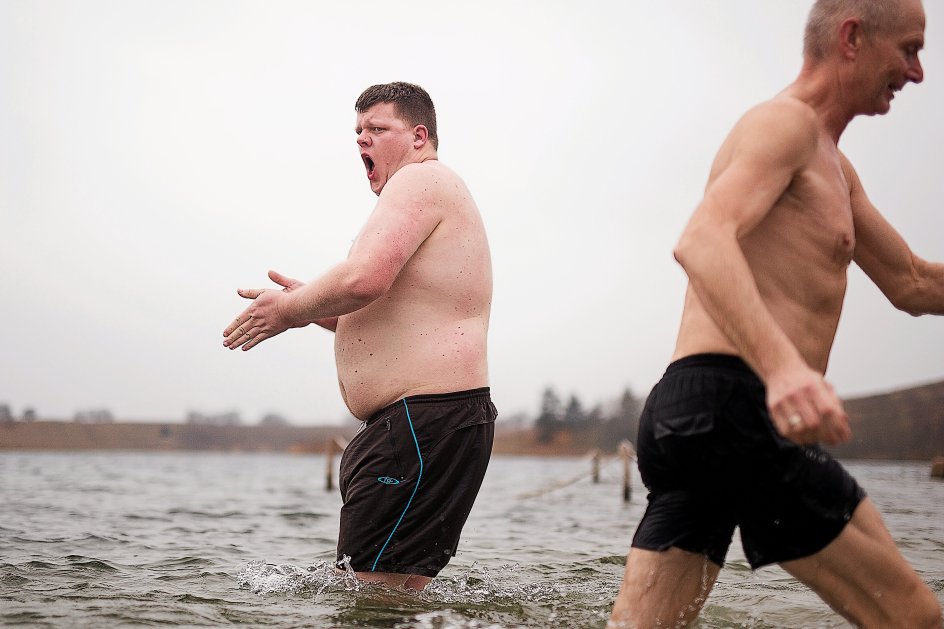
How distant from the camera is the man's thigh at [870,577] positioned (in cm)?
213

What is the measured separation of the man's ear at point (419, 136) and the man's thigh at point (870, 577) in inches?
84.7

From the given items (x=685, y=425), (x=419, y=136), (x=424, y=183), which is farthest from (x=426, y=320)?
(x=685, y=425)

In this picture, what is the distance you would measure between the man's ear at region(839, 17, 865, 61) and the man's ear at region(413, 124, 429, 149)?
1768 mm

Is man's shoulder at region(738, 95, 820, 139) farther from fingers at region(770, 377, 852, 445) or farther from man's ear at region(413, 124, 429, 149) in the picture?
man's ear at region(413, 124, 429, 149)

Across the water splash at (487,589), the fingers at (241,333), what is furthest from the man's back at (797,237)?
the water splash at (487,589)

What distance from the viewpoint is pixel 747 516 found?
216 centimetres

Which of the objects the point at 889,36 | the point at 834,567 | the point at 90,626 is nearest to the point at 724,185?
the point at 889,36

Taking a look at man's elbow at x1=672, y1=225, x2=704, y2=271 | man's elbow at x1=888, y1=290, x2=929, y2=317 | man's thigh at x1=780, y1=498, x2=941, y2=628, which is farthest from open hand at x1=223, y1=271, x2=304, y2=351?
man's elbow at x1=888, y1=290, x2=929, y2=317

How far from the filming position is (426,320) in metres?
3.18

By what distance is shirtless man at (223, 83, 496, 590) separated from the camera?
122 inches

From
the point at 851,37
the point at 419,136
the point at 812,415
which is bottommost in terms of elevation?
the point at 812,415

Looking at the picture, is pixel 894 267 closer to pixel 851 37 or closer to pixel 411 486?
pixel 851 37

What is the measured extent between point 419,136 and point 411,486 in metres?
1.44

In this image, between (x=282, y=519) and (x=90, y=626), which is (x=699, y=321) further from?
(x=282, y=519)
